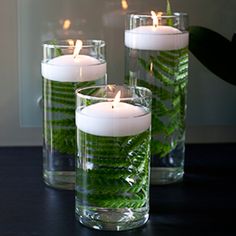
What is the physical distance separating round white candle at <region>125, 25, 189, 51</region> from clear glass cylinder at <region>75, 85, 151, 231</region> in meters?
0.11

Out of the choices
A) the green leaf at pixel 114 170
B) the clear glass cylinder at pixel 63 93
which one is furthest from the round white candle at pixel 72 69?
the green leaf at pixel 114 170

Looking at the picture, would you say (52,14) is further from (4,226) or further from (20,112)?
(4,226)

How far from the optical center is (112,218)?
28.3 inches

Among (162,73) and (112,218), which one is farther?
(162,73)

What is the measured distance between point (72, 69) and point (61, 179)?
0.15m

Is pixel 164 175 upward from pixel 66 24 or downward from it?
downward

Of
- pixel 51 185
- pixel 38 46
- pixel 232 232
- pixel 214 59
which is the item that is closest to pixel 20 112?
pixel 38 46

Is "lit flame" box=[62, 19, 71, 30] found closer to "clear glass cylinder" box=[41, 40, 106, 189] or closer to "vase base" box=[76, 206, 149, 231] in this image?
"clear glass cylinder" box=[41, 40, 106, 189]

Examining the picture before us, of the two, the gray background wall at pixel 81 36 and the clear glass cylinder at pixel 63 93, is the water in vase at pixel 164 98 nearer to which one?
the clear glass cylinder at pixel 63 93

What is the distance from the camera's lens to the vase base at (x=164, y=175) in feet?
2.84

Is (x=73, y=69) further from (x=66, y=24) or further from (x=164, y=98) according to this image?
(x=66, y=24)

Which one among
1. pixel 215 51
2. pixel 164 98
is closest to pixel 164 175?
pixel 164 98

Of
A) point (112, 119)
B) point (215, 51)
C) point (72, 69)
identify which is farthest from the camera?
point (215, 51)

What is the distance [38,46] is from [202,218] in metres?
0.43
